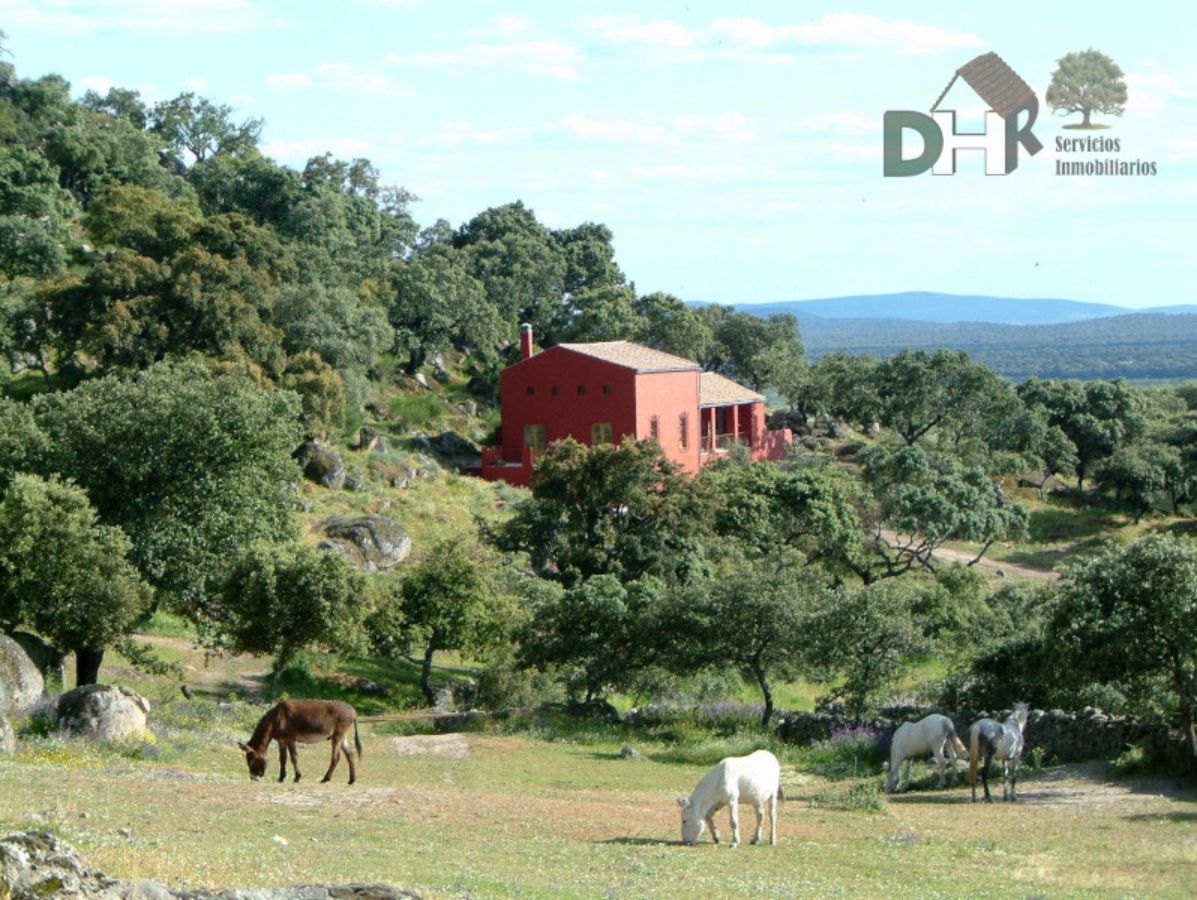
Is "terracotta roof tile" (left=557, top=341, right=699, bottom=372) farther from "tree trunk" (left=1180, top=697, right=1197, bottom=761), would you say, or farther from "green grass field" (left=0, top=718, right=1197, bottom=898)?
"tree trunk" (left=1180, top=697, right=1197, bottom=761)

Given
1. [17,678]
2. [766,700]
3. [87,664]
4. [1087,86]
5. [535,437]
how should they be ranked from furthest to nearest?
[535,437] < [1087,86] < [766,700] < [87,664] < [17,678]

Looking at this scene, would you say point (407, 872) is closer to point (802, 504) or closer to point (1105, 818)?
point (1105, 818)

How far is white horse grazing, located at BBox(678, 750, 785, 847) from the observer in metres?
18.8

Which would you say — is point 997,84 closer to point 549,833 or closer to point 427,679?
point 427,679

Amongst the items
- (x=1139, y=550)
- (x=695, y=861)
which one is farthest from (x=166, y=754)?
(x=1139, y=550)

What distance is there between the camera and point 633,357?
7162 centimetres

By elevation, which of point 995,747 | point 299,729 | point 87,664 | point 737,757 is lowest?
point 995,747

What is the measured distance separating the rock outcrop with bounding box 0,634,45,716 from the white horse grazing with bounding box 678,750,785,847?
13.9 meters

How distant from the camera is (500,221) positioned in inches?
4343

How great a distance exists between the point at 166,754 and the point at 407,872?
11812 mm

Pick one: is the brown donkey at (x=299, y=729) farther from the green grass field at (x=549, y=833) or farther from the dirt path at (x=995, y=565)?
the dirt path at (x=995, y=565)

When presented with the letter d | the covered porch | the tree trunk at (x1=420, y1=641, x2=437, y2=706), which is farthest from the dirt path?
the tree trunk at (x1=420, y1=641, x2=437, y2=706)

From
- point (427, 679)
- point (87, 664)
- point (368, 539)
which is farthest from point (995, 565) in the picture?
point (87, 664)

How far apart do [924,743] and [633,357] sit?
1853 inches
